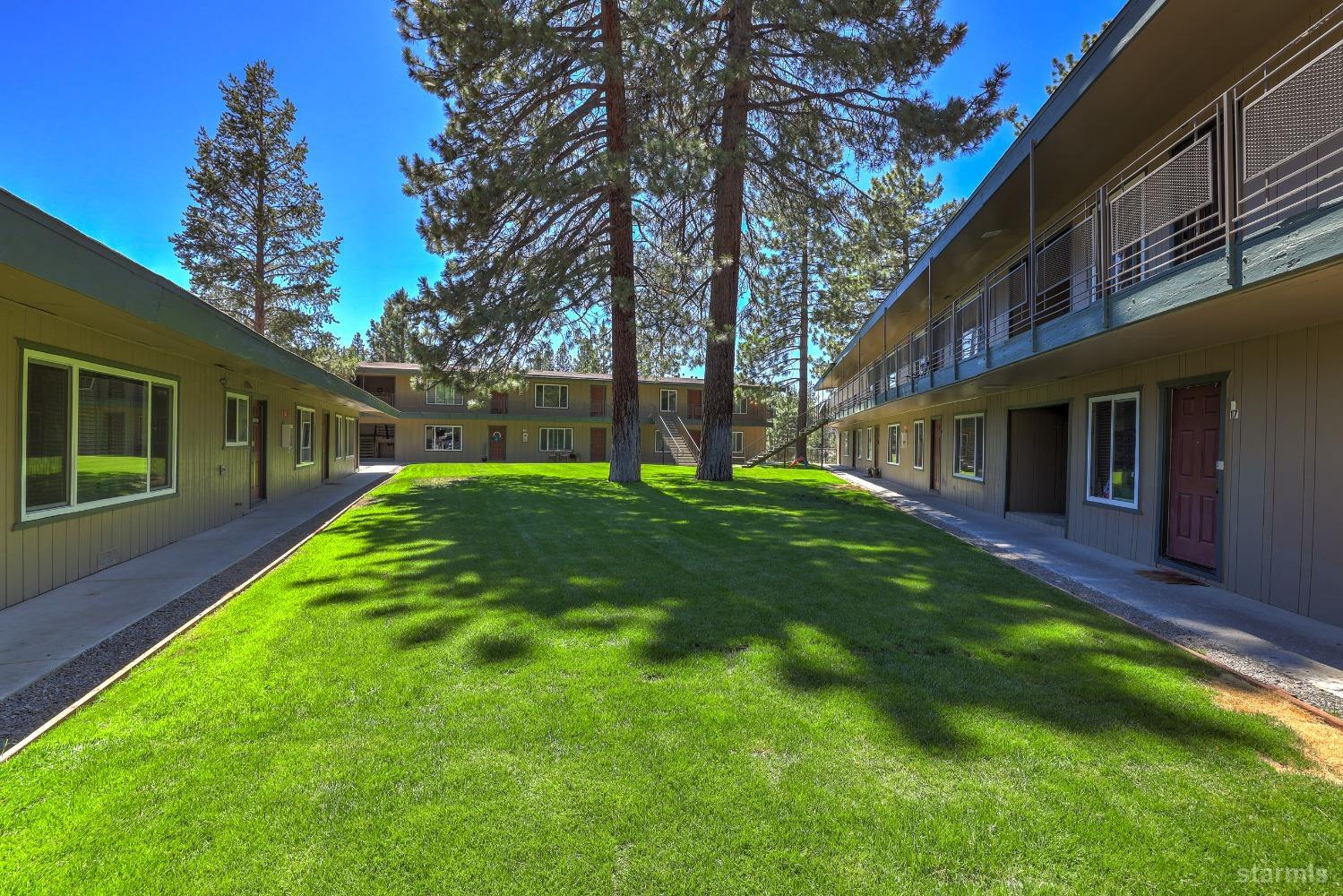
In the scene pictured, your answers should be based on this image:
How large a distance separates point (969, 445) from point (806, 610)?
11.3 m

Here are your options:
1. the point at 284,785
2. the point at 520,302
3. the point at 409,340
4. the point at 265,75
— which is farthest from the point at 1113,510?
the point at 265,75

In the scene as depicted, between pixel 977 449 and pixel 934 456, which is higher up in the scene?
pixel 977 449

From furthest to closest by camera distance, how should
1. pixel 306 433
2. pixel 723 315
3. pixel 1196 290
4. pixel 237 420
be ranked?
1. pixel 723 315
2. pixel 306 433
3. pixel 237 420
4. pixel 1196 290

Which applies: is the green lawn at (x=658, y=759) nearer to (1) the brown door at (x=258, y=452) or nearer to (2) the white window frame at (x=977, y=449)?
(1) the brown door at (x=258, y=452)

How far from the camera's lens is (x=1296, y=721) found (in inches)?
131

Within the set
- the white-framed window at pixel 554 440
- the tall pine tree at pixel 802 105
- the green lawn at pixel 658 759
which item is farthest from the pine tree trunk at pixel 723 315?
the white-framed window at pixel 554 440

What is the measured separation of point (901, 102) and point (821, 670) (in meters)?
14.2

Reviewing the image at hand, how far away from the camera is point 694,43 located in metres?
13.3

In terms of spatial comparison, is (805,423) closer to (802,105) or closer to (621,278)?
(802,105)

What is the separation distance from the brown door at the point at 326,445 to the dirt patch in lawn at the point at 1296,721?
20.8 metres

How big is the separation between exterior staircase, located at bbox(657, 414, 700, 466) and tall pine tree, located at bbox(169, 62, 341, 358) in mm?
18165

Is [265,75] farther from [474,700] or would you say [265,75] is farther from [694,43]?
[474,700]

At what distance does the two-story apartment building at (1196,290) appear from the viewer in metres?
4.65

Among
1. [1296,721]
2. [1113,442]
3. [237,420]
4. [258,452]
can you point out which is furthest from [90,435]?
[1113,442]
